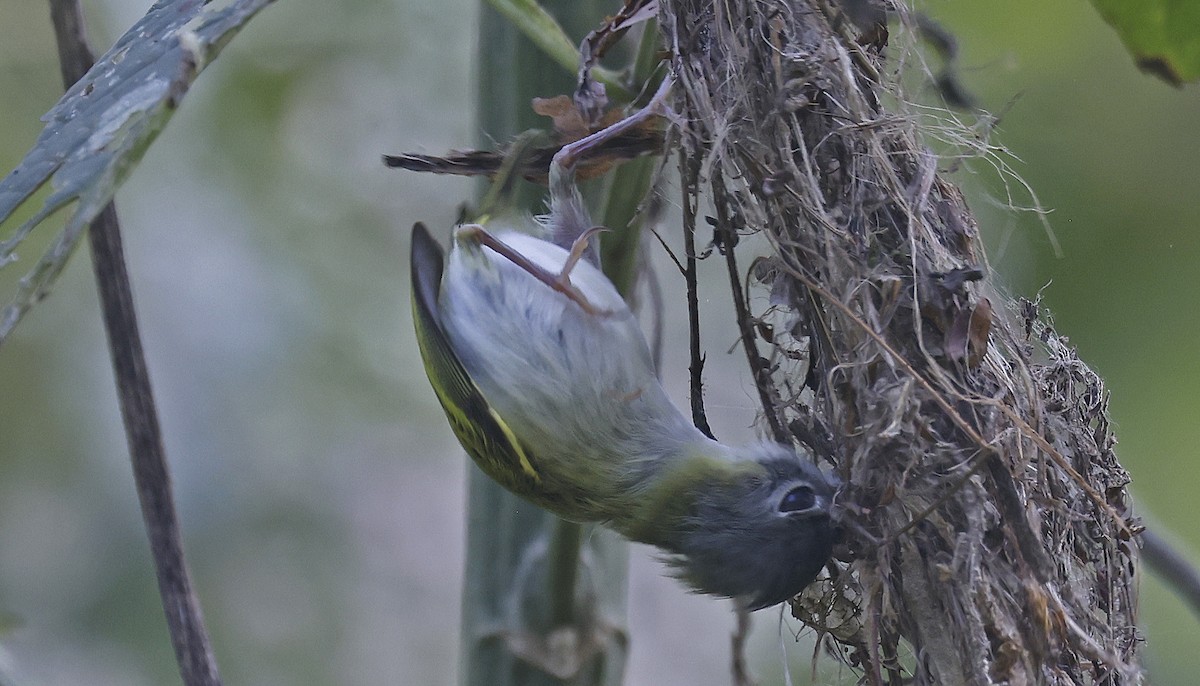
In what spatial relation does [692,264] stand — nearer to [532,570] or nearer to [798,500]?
[798,500]

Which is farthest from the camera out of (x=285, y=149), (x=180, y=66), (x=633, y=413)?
(x=285, y=149)

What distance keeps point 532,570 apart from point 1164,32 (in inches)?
49.5

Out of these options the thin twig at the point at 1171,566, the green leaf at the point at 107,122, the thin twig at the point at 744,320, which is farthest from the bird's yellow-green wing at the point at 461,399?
the thin twig at the point at 1171,566

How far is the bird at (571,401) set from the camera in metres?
1.89

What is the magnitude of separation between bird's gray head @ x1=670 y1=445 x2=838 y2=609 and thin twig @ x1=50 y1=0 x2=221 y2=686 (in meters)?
Result: 0.81

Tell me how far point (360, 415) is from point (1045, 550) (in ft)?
9.14

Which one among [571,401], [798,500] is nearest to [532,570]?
[571,401]

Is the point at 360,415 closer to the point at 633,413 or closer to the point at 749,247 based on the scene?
the point at 633,413

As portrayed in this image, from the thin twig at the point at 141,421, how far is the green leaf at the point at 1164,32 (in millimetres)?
1443

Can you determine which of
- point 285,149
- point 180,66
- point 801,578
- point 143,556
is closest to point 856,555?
point 801,578

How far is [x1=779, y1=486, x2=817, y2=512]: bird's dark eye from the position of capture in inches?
64.7

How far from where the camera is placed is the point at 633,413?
6.51ft

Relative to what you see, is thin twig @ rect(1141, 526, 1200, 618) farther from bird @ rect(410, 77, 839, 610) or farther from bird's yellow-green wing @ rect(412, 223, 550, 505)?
bird's yellow-green wing @ rect(412, 223, 550, 505)

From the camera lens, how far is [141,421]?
5.27 feet
